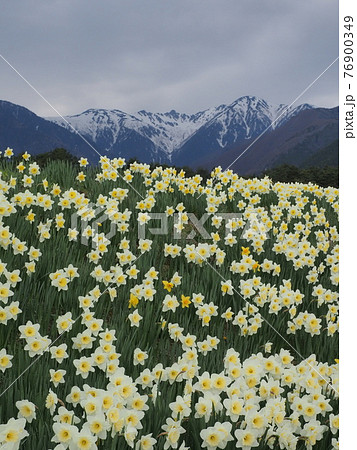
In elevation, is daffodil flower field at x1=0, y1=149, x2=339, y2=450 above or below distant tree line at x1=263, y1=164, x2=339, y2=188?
below

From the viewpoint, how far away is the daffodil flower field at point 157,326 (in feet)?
7.32

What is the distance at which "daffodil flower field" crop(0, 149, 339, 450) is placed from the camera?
2230 mm

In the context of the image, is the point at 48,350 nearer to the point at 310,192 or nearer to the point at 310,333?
the point at 310,333

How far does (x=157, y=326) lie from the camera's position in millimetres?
3906

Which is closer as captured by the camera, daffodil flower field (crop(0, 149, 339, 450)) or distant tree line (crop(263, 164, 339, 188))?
daffodil flower field (crop(0, 149, 339, 450))

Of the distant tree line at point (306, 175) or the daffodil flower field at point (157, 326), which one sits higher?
the distant tree line at point (306, 175)

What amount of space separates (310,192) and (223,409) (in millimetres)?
8880

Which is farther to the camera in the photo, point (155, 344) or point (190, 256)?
point (190, 256)

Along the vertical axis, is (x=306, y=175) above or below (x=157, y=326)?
above

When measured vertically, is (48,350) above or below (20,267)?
below

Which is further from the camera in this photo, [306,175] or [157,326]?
[306,175]

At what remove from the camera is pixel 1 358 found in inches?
105
